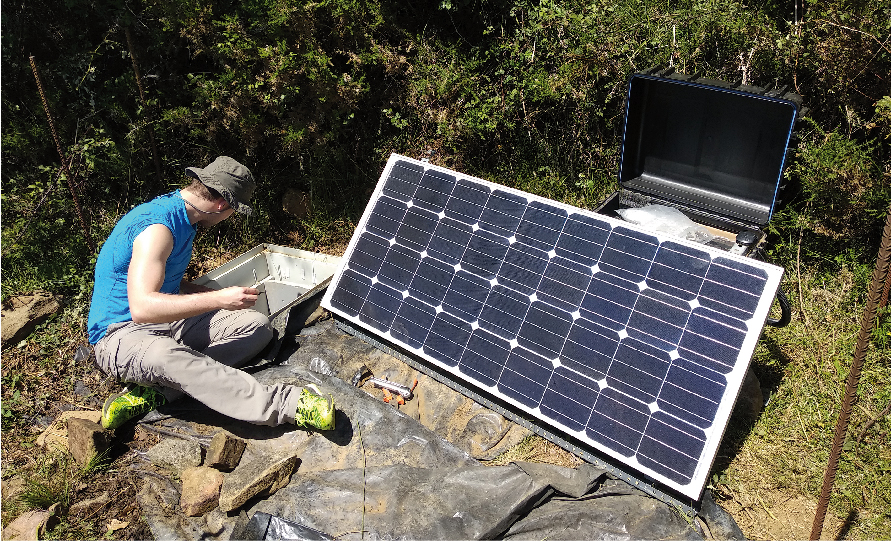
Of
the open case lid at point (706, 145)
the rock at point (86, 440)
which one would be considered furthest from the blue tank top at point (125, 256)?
the open case lid at point (706, 145)

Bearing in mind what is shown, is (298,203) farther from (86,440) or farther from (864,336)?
(864,336)

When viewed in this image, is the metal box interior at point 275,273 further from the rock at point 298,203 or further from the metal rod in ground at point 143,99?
the metal rod in ground at point 143,99

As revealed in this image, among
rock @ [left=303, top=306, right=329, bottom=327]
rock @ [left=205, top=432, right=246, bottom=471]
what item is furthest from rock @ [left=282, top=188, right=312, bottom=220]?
rock @ [left=205, top=432, right=246, bottom=471]

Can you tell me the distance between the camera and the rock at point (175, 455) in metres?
4.30

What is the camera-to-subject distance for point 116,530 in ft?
13.1

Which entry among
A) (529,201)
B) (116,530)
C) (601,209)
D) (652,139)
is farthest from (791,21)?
(116,530)

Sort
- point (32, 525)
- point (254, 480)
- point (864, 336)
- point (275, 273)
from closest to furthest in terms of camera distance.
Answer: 1. point (864, 336)
2. point (254, 480)
3. point (32, 525)
4. point (275, 273)

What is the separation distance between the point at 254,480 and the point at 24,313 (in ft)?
11.8

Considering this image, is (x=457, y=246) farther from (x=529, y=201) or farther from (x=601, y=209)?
(x=601, y=209)

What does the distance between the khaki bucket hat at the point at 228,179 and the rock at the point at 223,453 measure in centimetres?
164

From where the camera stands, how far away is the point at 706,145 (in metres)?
5.25

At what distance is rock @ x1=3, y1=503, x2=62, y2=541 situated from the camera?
4.02 meters

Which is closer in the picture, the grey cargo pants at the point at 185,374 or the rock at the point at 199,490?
the rock at the point at 199,490

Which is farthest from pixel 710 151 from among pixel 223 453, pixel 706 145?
pixel 223 453
